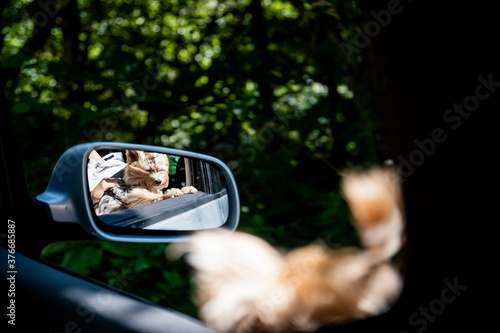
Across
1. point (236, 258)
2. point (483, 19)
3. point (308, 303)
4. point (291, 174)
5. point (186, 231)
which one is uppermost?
point (483, 19)

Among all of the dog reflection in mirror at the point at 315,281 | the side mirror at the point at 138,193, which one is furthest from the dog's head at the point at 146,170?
the dog reflection in mirror at the point at 315,281

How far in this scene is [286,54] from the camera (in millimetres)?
4047

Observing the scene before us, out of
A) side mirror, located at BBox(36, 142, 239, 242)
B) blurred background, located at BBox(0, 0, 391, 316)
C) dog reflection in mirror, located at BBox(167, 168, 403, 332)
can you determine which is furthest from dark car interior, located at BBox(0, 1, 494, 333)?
blurred background, located at BBox(0, 0, 391, 316)

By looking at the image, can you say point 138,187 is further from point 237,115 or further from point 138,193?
point 237,115

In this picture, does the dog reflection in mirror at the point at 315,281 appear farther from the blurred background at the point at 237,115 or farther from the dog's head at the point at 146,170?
the blurred background at the point at 237,115

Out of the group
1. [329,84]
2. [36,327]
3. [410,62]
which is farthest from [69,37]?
[410,62]

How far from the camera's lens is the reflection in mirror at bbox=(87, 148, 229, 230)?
4.82 feet

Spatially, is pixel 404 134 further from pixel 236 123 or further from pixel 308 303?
pixel 236 123

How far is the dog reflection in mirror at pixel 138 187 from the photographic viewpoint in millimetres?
1477

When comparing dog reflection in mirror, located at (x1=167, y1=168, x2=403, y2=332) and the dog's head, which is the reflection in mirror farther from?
dog reflection in mirror, located at (x1=167, y1=168, x2=403, y2=332)

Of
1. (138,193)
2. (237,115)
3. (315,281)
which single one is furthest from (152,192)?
(237,115)

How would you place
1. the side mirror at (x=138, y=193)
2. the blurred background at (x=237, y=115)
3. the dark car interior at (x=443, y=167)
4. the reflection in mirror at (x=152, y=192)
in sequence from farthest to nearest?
the blurred background at (x=237, y=115), the reflection in mirror at (x=152, y=192), the side mirror at (x=138, y=193), the dark car interior at (x=443, y=167)

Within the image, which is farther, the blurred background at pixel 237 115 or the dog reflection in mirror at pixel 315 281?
the blurred background at pixel 237 115

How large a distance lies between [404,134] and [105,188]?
853mm
